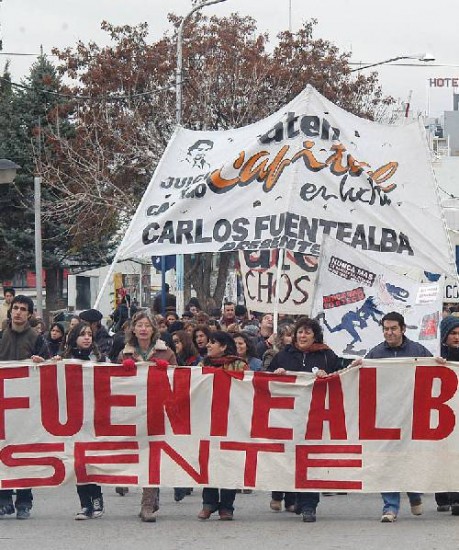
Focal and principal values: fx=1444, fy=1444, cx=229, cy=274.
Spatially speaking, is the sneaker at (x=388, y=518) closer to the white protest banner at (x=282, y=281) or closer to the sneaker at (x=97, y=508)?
the sneaker at (x=97, y=508)

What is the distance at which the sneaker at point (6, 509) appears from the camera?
10.8 meters

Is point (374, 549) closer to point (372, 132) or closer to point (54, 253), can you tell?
point (372, 132)

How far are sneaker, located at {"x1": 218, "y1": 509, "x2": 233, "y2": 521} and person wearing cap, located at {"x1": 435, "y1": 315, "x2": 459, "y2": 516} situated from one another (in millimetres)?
1685

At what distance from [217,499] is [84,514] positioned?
987 millimetres

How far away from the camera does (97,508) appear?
10.8 meters

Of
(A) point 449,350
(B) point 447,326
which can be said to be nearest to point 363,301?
(B) point 447,326

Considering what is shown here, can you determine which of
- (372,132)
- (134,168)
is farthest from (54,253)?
(372,132)

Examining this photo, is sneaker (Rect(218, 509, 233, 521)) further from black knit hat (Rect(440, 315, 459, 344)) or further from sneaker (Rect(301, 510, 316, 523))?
black knit hat (Rect(440, 315, 459, 344))

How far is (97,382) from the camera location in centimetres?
1089

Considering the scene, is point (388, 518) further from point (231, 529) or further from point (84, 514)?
point (84, 514)

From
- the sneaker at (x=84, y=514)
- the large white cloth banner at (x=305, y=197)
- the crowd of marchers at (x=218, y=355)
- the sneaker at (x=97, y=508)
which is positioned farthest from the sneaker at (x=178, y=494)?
the large white cloth banner at (x=305, y=197)

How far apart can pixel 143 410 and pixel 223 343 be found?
2.63 ft

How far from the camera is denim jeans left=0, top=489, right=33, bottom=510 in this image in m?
10.7

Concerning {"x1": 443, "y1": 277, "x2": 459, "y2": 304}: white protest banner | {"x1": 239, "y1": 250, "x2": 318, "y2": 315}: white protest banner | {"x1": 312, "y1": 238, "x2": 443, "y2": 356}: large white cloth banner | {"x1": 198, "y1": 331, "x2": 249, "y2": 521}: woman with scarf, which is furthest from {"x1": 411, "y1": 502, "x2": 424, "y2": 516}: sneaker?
{"x1": 443, "y1": 277, "x2": 459, "y2": 304}: white protest banner
